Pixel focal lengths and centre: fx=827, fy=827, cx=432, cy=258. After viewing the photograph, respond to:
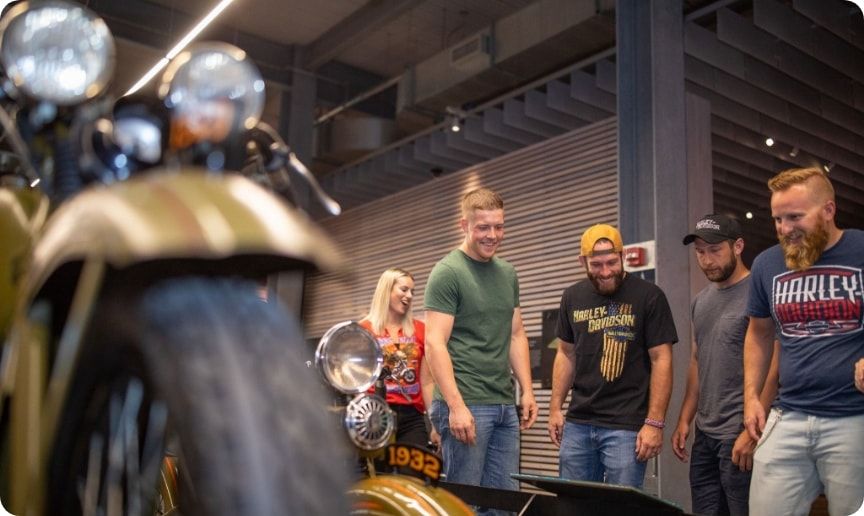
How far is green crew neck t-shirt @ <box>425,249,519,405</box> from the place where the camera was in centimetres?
344

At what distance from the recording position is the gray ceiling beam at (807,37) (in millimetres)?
6363

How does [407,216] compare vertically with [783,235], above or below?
above

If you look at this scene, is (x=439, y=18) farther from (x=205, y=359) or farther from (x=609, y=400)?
(x=205, y=359)

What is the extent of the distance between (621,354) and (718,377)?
53cm

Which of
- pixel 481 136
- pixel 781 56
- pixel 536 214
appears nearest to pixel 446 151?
pixel 481 136

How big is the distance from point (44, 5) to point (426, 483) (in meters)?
1.20

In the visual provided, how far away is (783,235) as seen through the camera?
2875mm

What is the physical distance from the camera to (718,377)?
12.1 feet

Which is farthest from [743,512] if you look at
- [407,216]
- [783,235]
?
[407,216]

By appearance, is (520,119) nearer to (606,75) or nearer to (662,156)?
(606,75)

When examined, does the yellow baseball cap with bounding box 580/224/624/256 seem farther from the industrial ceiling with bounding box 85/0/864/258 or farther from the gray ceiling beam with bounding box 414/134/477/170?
the gray ceiling beam with bounding box 414/134/477/170

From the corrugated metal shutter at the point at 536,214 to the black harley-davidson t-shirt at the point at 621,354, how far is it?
329cm

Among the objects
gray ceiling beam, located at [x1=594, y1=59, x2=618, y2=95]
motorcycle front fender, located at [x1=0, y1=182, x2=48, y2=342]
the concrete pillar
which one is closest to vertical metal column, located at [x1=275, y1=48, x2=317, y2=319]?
the concrete pillar

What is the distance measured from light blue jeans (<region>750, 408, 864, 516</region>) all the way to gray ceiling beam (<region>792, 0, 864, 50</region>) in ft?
14.5
